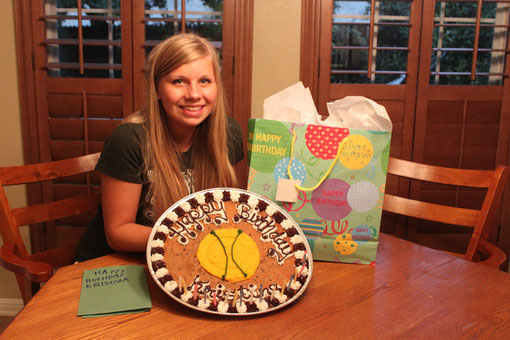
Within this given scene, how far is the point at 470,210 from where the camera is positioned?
128 cm

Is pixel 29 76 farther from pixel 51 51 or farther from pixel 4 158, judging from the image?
pixel 4 158

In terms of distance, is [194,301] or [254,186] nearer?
[194,301]

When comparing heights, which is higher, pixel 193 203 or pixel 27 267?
pixel 193 203

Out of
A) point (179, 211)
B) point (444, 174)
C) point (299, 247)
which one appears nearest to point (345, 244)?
point (299, 247)

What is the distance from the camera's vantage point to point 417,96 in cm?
196

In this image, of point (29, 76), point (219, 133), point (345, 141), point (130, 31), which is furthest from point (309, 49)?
point (29, 76)

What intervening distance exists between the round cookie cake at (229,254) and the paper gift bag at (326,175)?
63mm

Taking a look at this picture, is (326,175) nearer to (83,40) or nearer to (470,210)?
(470,210)

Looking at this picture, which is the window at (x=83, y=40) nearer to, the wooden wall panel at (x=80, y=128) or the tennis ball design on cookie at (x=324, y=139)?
the wooden wall panel at (x=80, y=128)

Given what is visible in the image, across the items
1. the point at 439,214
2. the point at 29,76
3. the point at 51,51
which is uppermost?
the point at 51,51

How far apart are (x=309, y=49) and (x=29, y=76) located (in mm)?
1332

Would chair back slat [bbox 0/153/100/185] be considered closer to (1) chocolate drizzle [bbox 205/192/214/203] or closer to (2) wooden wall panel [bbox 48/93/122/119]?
(2) wooden wall panel [bbox 48/93/122/119]

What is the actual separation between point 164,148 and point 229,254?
1.41ft

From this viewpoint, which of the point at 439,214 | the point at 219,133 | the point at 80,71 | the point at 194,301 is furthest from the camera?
the point at 80,71
